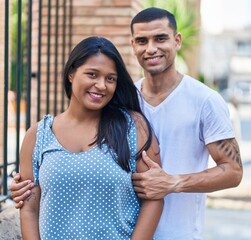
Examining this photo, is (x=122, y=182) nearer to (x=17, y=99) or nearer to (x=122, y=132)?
(x=122, y=132)

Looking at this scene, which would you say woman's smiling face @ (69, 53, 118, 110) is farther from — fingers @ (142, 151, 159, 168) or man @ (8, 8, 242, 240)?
man @ (8, 8, 242, 240)

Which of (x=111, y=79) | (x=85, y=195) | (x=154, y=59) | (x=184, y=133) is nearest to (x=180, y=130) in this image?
(x=184, y=133)

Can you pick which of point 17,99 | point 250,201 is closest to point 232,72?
point 250,201

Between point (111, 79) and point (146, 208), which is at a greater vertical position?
point (111, 79)

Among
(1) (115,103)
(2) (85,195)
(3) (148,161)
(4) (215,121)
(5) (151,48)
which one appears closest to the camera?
(2) (85,195)

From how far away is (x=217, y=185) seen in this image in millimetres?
2711

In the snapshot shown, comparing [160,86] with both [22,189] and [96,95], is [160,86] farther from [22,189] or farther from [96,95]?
[22,189]

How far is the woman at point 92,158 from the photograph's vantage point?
7.83 feet

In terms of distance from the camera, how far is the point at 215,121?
2.72 m

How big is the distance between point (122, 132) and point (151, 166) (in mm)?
174

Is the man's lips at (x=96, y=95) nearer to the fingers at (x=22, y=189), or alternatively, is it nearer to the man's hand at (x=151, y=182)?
the man's hand at (x=151, y=182)

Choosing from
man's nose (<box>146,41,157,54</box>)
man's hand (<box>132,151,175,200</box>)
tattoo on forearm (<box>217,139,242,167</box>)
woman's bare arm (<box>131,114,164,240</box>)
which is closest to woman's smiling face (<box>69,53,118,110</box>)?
woman's bare arm (<box>131,114,164,240</box>)

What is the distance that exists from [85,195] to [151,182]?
0.28 meters

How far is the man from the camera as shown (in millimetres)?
2721
